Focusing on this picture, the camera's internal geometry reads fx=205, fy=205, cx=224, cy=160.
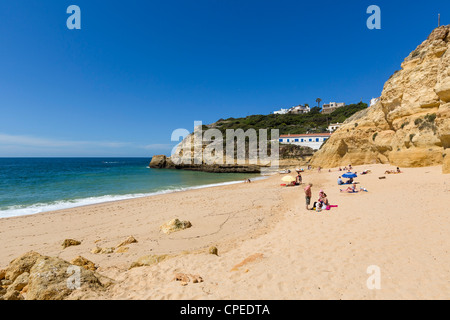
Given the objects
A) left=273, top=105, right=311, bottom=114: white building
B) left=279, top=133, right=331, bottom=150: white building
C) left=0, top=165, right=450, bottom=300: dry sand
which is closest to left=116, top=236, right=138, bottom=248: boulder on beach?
left=0, top=165, right=450, bottom=300: dry sand

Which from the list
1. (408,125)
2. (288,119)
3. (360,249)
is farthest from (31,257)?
(288,119)

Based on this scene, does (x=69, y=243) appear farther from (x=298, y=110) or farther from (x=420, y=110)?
(x=298, y=110)

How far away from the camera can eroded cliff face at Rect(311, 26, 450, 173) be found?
14273 millimetres

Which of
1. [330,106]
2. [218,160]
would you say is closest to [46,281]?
[218,160]

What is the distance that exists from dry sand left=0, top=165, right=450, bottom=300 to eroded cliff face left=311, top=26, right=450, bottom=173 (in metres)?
5.75

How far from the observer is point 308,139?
173 ft

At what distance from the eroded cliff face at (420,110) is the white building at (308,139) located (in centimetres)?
2401

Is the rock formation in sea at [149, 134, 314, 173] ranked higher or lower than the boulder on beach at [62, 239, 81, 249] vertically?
higher

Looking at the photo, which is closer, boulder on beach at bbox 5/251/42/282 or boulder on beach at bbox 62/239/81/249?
boulder on beach at bbox 5/251/42/282

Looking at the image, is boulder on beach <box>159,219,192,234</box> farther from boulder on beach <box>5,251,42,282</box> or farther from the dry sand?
boulder on beach <box>5,251,42,282</box>

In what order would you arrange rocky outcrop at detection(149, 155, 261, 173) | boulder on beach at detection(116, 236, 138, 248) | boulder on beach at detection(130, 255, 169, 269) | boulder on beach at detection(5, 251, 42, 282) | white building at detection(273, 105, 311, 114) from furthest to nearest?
1. white building at detection(273, 105, 311, 114)
2. rocky outcrop at detection(149, 155, 261, 173)
3. boulder on beach at detection(116, 236, 138, 248)
4. boulder on beach at detection(130, 255, 169, 269)
5. boulder on beach at detection(5, 251, 42, 282)

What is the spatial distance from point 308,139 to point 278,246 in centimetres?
5117
